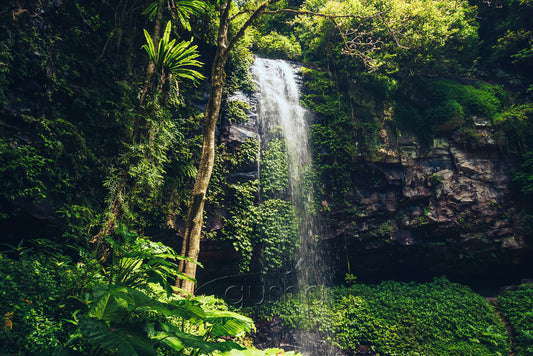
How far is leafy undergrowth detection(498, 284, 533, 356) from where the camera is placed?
5328 mm

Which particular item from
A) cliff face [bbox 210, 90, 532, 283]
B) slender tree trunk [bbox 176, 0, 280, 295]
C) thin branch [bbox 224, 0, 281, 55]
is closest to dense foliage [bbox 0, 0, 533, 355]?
cliff face [bbox 210, 90, 532, 283]

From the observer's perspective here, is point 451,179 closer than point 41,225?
No

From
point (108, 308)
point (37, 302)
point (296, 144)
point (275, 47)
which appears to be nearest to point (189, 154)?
point (296, 144)

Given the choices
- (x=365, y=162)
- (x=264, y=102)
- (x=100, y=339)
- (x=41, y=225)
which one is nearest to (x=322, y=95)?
(x=264, y=102)

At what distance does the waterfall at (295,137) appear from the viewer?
678 centimetres

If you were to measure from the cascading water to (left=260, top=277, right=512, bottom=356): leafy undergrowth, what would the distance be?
52cm

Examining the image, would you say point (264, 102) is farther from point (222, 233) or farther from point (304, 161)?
point (222, 233)

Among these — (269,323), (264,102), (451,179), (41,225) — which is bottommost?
(269,323)

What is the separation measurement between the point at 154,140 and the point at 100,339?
3.33 meters

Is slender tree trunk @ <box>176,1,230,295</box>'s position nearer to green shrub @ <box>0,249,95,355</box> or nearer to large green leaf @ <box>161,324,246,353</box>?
green shrub @ <box>0,249,95,355</box>

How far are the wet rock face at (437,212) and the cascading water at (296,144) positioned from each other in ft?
2.57

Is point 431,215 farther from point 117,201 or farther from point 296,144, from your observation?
point 117,201

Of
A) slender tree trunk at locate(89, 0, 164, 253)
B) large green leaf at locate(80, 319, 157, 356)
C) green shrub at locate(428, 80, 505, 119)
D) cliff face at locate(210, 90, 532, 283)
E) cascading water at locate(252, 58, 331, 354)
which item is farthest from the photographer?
green shrub at locate(428, 80, 505, 119)

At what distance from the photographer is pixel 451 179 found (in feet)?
24.5
